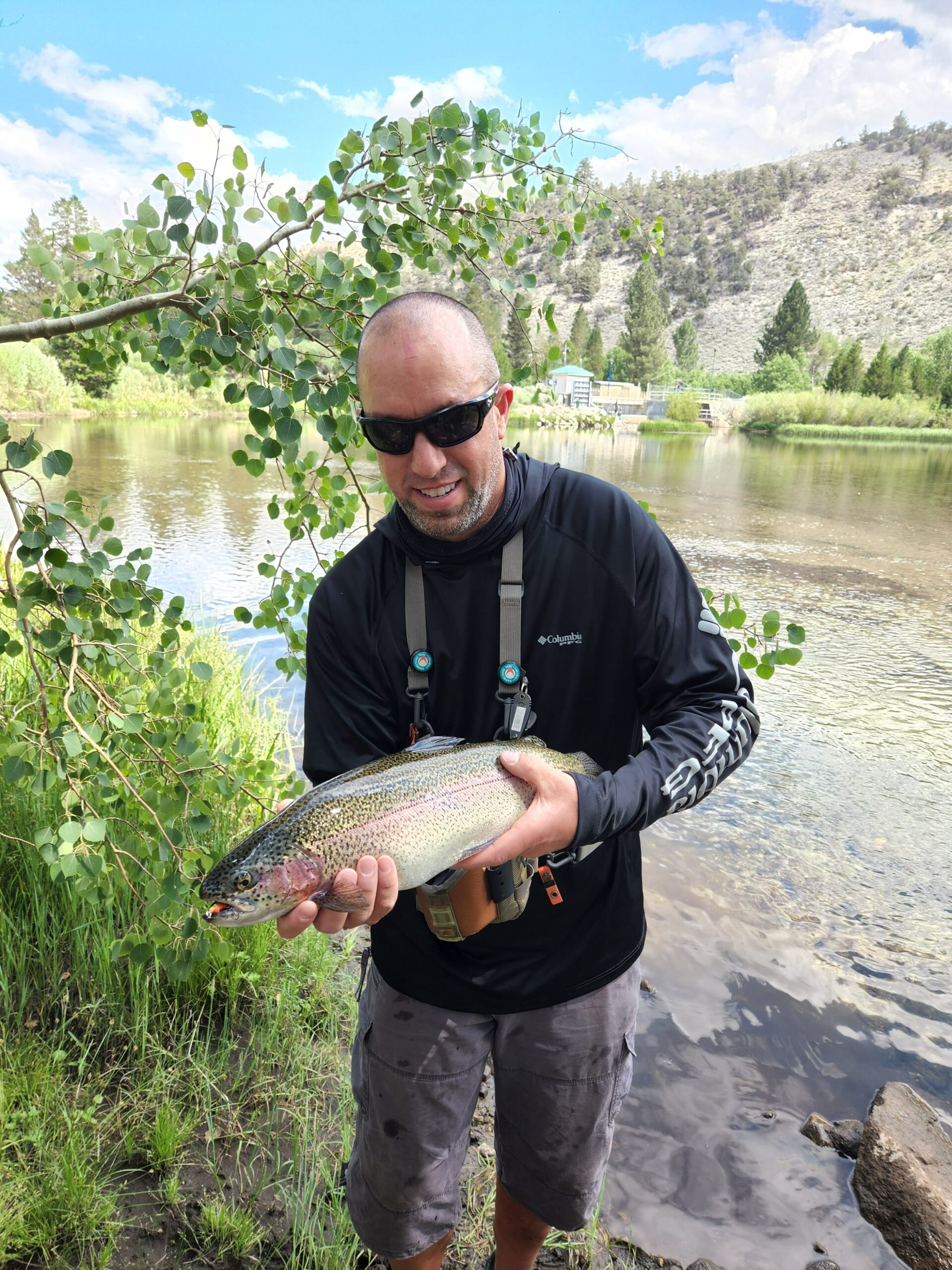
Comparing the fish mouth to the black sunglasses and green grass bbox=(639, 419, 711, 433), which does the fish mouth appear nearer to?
the black sunglasses

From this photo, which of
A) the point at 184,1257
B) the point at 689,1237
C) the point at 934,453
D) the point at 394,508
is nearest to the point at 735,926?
the point at 689,1237

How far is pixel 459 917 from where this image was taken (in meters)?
2.11

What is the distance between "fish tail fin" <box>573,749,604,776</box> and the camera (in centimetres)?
222

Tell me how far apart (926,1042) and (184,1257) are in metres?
4.42

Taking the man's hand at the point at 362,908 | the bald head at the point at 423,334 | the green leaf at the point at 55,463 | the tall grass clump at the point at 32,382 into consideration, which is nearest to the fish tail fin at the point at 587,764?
the man's hand at the point at 362,908

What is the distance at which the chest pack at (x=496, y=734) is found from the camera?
210cm

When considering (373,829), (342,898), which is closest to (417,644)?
(373,829)

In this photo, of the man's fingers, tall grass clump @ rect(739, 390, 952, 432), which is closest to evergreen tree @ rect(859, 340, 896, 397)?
tall grass clump @ rect(739, 390, 952, 432)

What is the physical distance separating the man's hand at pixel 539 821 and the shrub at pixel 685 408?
85.4 metres

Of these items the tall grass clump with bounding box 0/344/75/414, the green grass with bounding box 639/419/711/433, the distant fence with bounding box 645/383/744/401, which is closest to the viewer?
the tall grass clump with bounding box 0/344/75/414

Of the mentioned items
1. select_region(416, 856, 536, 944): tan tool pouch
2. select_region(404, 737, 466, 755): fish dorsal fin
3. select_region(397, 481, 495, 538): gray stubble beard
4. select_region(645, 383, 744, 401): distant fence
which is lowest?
select_region(416, 856, 536, 944): tan tool pouch

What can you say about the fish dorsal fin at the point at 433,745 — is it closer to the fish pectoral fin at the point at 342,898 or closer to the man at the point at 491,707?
the man at the point at 491,707

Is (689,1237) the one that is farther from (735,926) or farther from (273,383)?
(273,383)

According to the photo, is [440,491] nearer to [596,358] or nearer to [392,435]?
[392,435]
